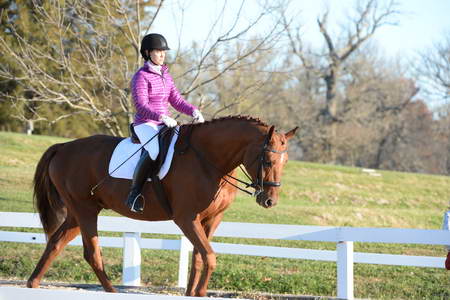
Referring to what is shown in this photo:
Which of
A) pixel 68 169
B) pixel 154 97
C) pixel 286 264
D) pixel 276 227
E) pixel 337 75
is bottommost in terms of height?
pixel 286 264

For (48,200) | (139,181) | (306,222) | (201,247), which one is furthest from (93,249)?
(306,222)

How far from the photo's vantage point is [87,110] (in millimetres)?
15344

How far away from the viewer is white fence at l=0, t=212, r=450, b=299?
316 inches

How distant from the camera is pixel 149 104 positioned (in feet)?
24.6

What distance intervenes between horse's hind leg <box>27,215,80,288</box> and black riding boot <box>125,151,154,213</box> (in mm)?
1423

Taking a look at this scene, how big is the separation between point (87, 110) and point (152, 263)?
5144 mm

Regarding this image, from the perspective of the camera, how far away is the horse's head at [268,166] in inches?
253

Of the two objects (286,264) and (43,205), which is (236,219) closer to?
(286,264)

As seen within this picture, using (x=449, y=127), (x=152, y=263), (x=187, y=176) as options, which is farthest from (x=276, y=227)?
(x=449, y=127)

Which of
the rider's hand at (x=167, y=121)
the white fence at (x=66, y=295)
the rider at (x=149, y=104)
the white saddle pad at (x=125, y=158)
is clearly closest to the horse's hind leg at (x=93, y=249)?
the white saddle pad at (x=125, y=158)

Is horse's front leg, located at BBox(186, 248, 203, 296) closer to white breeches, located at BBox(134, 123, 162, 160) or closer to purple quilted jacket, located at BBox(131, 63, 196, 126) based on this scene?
white breeches, located at BBox(134, 123, 162, 160)

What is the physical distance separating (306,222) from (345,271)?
1027 centimetres

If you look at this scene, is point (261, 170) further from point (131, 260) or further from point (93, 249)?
point (131, 260)

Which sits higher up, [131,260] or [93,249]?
[93,249]
